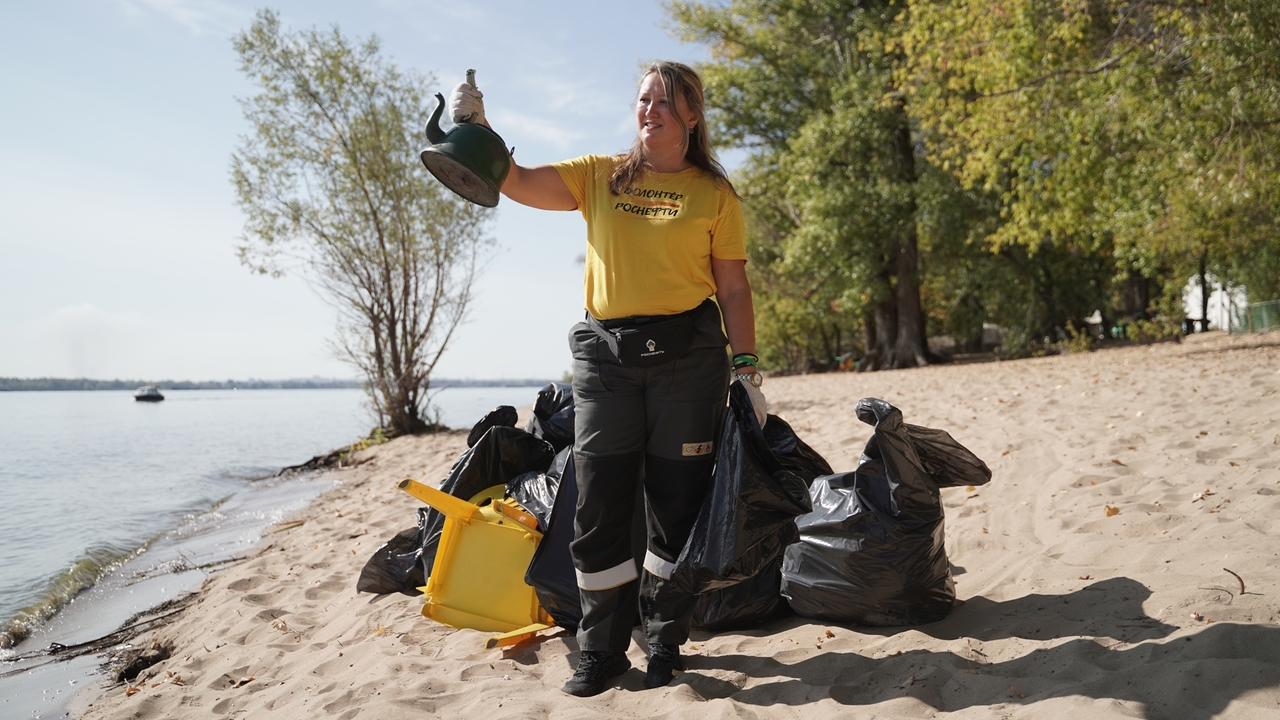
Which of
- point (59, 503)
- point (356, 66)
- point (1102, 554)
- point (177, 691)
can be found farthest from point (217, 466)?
point (1102, 554)

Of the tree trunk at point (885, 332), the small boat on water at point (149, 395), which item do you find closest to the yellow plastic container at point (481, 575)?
the tree trunk at point (885, 332)

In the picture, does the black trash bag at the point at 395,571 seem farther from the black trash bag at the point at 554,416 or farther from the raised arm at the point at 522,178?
the raised arm at the point at 522,178

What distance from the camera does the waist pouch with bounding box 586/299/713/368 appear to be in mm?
2352

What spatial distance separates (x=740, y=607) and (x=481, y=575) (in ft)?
3.26

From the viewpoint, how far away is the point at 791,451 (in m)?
2.71

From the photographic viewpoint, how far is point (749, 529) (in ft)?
7.43

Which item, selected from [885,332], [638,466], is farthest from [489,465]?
[885,332]

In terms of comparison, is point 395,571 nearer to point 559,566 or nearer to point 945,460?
point 559,566

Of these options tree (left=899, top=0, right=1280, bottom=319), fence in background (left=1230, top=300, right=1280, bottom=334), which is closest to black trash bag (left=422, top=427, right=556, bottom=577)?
tree (left=899, top=0, right=1280, bottom=319)

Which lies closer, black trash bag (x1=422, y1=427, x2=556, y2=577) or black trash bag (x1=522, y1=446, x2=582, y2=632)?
black trash bag (x1=522, y1=446, x2=582, y2=632)

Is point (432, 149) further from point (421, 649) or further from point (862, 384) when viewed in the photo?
point (862, 384)

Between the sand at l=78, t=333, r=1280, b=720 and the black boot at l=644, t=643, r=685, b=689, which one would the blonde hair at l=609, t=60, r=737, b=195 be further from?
the sand at l=78, t=333, r=1280, b=720

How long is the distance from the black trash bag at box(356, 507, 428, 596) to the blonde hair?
1904mm

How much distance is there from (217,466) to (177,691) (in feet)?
32.5
